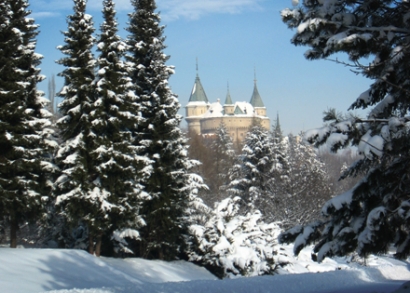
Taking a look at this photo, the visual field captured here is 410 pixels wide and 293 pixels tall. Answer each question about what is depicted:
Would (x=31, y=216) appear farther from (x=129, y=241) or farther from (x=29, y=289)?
(x=29, y=289)

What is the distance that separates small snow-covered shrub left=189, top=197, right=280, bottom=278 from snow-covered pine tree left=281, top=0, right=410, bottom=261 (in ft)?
62.2

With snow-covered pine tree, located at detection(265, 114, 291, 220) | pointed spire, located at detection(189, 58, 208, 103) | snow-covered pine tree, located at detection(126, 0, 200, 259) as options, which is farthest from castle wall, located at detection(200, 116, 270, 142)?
snow-covered pine tree, located at detection(126, 0, 200, 259)

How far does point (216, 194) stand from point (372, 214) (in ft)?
157

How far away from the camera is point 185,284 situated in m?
15.8

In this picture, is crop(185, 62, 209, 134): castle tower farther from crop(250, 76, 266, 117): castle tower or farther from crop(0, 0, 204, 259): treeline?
crop(0, 0, 204, 259): treeline

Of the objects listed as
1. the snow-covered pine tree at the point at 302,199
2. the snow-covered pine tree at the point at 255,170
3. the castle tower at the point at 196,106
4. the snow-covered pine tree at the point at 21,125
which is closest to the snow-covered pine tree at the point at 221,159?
the snow-covered pine tree at the point at 302,199

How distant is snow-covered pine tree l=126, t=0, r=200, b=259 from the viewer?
88.6 ft

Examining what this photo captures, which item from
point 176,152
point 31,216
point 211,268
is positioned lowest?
point 211,268

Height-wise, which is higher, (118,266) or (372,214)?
(372,214)

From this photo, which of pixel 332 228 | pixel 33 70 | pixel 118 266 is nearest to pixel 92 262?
pixel 118 266

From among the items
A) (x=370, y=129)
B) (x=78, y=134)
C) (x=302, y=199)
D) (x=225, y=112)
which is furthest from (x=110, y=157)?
(x=225, y=112)

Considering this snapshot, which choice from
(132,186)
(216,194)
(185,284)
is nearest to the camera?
(185,284)

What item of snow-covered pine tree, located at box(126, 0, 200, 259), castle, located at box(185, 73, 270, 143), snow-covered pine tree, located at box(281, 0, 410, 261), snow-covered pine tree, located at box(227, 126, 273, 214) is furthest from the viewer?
castle, located at box(185, 73, 270, 143)

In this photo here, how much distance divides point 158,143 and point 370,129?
65.7ft
